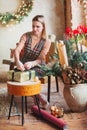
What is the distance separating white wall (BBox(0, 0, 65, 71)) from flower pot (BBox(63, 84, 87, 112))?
99.6 inches

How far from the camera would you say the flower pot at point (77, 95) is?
3.08m

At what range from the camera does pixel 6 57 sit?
5453 mm

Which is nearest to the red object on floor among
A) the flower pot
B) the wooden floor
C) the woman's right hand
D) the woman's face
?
the wooden floor

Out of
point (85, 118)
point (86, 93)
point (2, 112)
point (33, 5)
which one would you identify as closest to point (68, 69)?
point (86, 93)

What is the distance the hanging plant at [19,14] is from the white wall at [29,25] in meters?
0.12

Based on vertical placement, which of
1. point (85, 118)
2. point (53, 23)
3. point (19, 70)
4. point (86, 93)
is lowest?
point (85, 118)

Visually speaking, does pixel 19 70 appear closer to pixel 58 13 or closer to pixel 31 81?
pixel 31 81

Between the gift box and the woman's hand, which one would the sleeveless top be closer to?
the woman's hand

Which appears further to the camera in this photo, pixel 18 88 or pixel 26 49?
pixel 26 49

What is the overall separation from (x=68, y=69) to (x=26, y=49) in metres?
0.66

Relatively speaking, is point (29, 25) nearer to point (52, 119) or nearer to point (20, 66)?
point (20, 66)

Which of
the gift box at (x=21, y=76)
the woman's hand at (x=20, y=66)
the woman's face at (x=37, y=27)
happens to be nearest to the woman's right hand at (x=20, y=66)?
the woman's hand at (x=20, y=66)

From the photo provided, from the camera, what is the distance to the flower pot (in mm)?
3080

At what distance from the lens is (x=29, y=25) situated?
17.9ft
